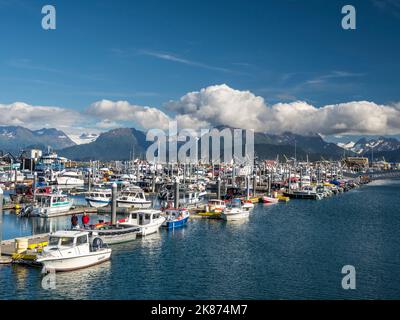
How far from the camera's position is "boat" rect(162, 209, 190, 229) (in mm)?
47094

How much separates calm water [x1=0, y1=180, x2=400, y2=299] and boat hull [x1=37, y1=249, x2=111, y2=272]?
517 mm

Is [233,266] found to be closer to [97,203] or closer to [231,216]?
[231,216]

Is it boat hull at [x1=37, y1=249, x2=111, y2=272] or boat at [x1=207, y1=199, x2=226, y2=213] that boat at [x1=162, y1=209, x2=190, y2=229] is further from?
boat hull at [x1=37, y1=249, x2=111, y2=272]

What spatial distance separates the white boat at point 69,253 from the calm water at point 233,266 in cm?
62

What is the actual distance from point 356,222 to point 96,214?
33.2 m

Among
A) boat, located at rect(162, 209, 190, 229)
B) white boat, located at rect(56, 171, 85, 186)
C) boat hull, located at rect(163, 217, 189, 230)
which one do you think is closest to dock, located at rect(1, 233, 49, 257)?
boat hull, located at rect(163, 217, 189, 230)

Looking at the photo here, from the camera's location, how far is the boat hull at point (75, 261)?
27823 millimetres

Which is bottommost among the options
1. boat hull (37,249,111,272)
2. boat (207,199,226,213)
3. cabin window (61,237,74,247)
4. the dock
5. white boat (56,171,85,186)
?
boat hull (37,249,111,272)

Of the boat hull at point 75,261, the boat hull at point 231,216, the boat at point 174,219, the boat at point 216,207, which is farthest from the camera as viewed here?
the boat at point 216,207

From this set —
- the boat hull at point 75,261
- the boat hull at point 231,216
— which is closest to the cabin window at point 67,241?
the boat hull at point 75,261

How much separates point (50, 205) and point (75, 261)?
1070 inches

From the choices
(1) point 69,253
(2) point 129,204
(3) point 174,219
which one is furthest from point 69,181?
(1) point 69,253

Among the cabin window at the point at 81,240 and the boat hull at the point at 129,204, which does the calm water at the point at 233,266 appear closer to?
the cabin window at the point at 81,240
